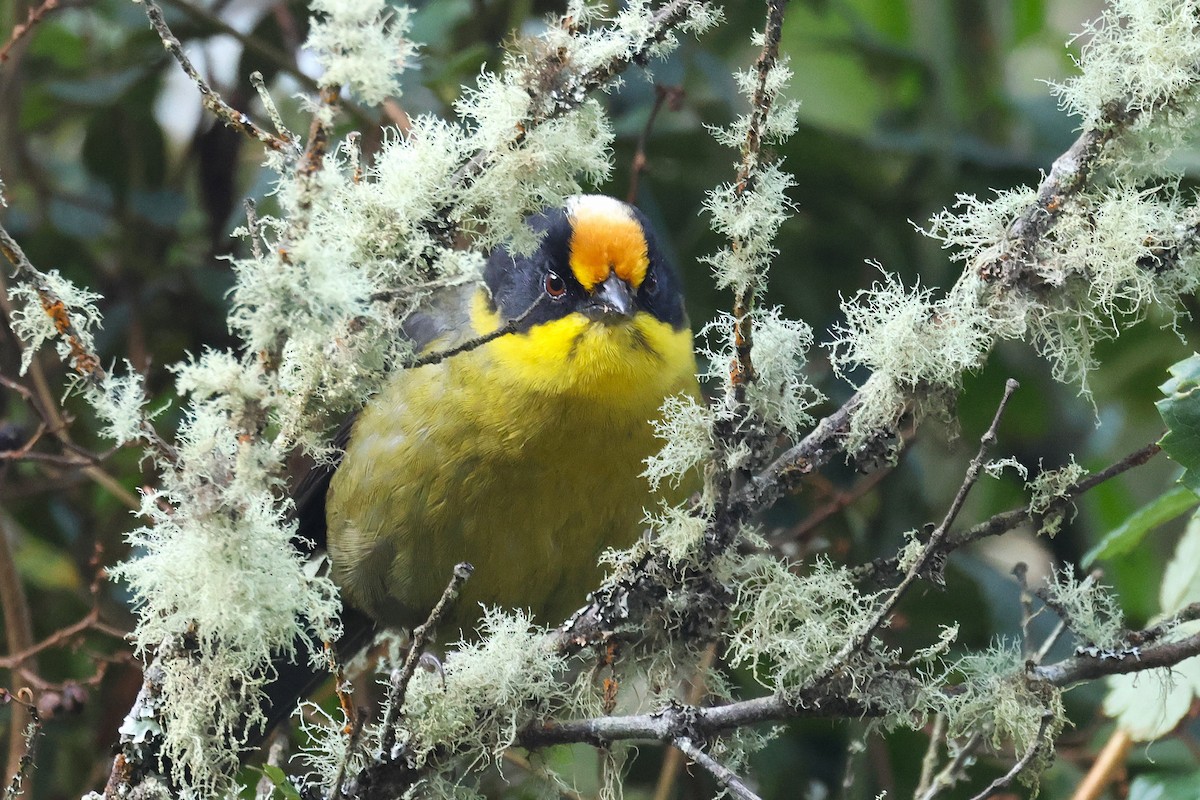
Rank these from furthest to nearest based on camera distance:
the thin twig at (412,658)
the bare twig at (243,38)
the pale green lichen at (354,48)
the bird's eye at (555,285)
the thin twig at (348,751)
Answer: the bare twig at (243,38) < the bird's eye at (555,285) < the thin twig at (348,751) < the thin twig at (412,658) < the pale green lichen at (354,48)

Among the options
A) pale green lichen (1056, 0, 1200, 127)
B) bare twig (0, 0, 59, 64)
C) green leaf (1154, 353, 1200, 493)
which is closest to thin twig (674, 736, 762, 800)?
green leaf (1154, 353, 1200, 493)

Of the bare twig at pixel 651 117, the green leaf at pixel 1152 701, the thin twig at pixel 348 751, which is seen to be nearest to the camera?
the thin twig at pixel 348 751

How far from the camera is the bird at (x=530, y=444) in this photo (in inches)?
93.7

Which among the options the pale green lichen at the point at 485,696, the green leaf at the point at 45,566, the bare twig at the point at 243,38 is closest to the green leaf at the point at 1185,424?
the pale green lichen at the point at 485,696

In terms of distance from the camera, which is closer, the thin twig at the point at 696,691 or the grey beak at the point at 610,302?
the thin twig at the point at 696,691

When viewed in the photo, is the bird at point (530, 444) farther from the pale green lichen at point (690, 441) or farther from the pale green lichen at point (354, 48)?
the pale green lichen at point (354, 48)

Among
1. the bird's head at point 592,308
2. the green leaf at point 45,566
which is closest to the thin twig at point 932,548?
the bird's head at point 592,308

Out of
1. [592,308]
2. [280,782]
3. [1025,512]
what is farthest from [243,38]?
[1025,512]

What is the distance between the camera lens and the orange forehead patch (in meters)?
2.49

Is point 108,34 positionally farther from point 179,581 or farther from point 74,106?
point 179,581

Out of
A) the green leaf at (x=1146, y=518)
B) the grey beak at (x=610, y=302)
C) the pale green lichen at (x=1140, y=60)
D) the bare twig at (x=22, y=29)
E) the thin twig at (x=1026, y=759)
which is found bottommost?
the thin twig at (x=1026, y=759)

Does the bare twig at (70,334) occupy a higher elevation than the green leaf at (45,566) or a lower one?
lower

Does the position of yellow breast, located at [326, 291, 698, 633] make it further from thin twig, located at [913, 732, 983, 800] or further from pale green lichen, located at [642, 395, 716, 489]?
thin twig, located at [913, 732, 983, 800]

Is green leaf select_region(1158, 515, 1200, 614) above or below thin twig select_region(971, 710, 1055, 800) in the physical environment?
above
